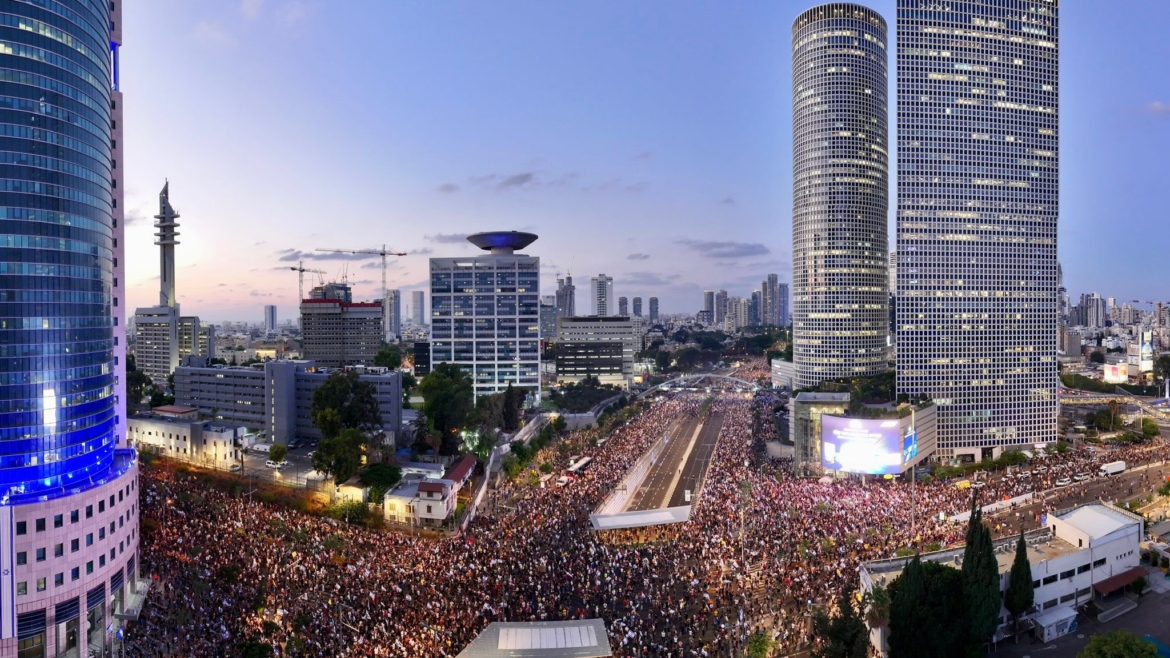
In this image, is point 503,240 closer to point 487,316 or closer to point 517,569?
point 487,316

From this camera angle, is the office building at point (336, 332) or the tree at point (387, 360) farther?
the office building at point (336, 332)

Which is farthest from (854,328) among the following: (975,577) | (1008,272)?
(975,577)

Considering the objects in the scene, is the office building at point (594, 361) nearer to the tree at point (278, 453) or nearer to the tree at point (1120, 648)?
the tree at point (278, 453)

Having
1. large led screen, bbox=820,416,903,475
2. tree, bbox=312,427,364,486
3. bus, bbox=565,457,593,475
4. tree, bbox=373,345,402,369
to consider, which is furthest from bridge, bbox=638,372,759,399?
tree, bbox=312,427,364,486

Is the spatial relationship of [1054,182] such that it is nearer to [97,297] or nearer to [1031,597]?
[1031,597]

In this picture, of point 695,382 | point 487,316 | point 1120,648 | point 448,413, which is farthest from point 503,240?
point 1120,648

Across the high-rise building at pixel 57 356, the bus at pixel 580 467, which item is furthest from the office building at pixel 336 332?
the high-rise building at pixel 57 356
